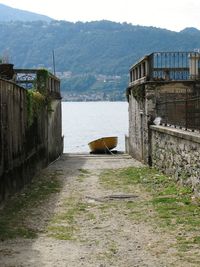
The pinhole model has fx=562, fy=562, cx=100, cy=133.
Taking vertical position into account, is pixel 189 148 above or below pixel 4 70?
below

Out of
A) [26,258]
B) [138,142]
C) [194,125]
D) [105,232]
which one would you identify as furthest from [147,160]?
[26,258]

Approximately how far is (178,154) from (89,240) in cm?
697

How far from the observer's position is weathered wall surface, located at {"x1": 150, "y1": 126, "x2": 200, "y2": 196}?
13.5m

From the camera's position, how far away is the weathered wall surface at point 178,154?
13477mm

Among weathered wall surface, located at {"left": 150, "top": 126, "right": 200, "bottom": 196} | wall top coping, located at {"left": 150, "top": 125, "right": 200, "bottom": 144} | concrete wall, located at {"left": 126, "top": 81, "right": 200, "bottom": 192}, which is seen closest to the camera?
wall top coping, located at {"left": 150, "top": 125, "right": 200, "bottom": 144}

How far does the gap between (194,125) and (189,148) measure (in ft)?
6.65

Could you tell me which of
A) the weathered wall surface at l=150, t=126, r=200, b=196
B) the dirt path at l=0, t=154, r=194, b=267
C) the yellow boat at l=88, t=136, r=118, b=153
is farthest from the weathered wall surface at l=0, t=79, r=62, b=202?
the yellow boat at l=88, t=136, r=118, b=153

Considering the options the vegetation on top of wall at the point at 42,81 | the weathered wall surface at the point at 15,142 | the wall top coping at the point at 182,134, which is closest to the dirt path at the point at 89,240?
the weathered wall surface at the point at 15,142

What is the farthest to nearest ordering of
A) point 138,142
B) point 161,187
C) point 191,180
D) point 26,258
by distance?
point 138,142 → point 161,187 → point 191,180 → point 26,258

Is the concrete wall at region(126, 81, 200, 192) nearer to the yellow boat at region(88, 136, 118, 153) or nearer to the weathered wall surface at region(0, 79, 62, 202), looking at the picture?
the weathered wall surface at region(0, 79, 62, 202)

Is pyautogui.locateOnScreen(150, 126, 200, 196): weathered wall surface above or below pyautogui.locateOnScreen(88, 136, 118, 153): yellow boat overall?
above

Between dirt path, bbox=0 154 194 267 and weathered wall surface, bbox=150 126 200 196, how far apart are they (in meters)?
1.53

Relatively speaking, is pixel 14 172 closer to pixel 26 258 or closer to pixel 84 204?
pixel 84 204

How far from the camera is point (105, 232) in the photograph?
392 inches
